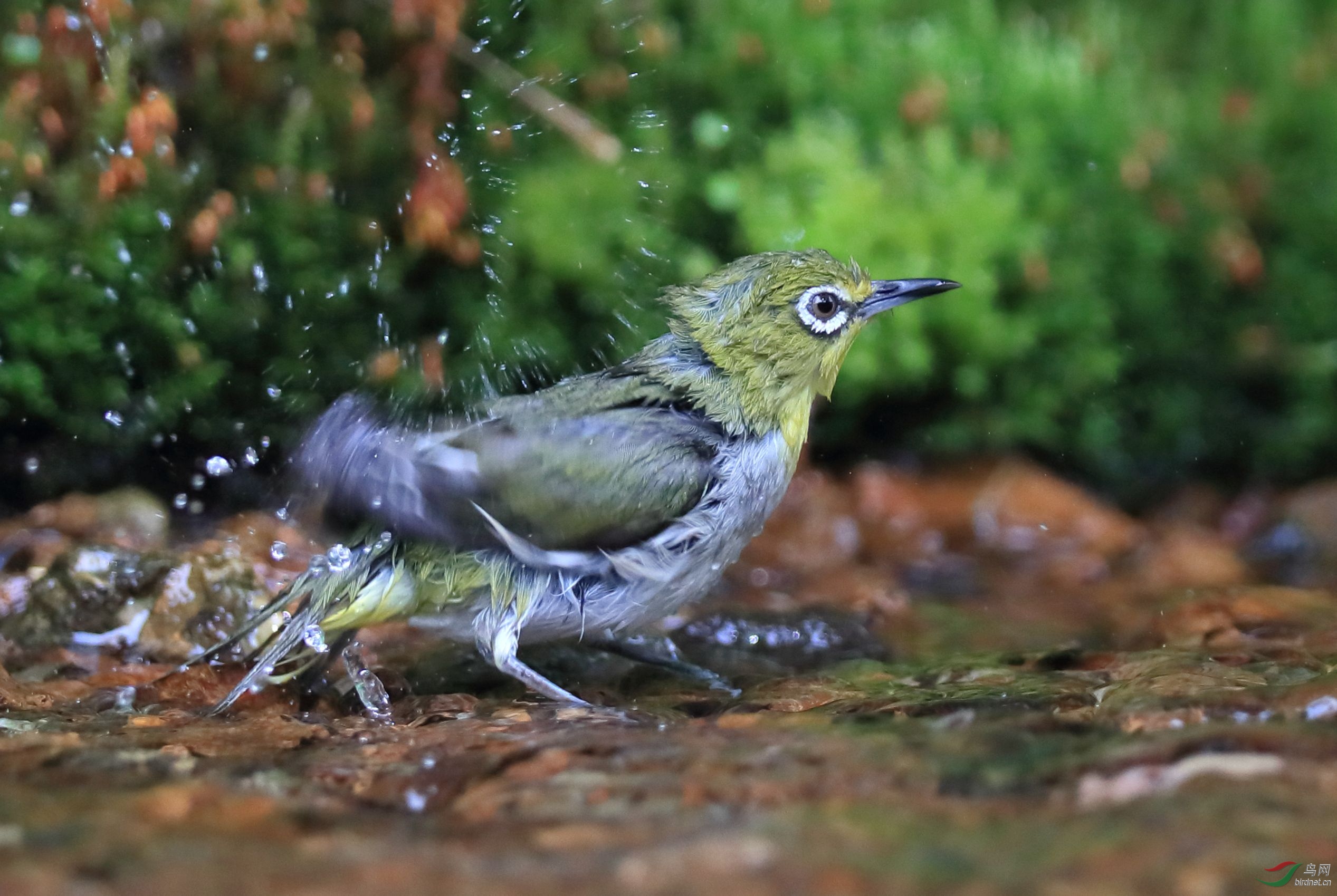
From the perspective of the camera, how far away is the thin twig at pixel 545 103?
5.76 m

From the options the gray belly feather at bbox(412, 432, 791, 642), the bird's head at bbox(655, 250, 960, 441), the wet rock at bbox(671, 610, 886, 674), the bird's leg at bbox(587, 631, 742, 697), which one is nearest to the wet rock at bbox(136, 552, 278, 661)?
the gray belly feather at bbox(412, 432, 791, 642)

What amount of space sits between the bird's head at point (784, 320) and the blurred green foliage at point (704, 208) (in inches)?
57.9

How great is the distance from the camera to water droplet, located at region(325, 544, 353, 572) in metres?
3.98

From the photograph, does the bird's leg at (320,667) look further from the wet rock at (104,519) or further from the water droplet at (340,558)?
the wet rock at (104,519)

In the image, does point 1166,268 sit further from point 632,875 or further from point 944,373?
point 632,875

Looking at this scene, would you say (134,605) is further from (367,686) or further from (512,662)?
(512,662)

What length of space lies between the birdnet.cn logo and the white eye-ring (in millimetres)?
2867

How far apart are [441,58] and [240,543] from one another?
247 cm

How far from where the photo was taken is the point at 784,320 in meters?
4.50

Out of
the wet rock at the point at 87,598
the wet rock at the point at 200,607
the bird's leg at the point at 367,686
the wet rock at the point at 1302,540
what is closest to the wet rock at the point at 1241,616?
the wet rock at the point at 1302,540

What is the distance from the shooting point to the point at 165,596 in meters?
4.48

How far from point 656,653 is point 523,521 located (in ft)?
3.16

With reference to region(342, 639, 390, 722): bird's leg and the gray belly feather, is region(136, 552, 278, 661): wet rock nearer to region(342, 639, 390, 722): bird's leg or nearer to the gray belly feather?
region(342, 639, 390, 722): bird's leg

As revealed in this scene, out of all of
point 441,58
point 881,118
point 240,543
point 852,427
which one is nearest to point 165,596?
point 240,543
